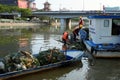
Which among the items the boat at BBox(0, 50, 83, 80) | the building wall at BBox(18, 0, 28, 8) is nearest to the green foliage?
the building wall at BBox(18, 0, 28, 8)

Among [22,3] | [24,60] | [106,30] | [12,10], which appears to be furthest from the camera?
[22,3]

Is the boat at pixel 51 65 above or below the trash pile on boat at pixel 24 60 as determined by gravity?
below

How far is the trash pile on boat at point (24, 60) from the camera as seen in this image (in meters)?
14.8

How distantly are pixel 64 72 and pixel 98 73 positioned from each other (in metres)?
1.80

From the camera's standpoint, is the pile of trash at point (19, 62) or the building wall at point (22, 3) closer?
the pile of trash at point (19, 62)

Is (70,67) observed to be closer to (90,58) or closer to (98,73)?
(98,73)

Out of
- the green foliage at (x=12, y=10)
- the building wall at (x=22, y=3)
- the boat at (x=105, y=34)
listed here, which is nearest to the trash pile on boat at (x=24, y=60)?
the boat at (x=105, y=34)

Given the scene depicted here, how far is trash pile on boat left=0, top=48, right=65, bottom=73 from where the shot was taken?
1481 cm

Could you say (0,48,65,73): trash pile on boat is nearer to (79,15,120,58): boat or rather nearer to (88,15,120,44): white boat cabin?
(79,15,120,58): boat

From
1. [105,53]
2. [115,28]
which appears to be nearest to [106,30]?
[115,28]

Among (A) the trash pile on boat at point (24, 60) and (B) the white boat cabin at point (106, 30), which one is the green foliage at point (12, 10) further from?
(A) the trash pile on boat at point (24, 60)

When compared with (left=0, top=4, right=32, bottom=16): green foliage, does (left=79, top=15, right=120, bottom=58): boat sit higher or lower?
higher

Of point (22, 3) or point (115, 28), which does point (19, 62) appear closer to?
point (115, 28)

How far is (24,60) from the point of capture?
50.4 ft
